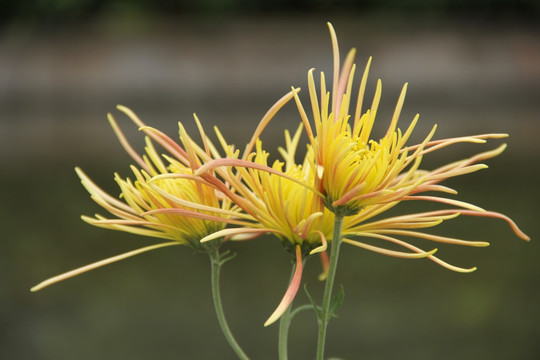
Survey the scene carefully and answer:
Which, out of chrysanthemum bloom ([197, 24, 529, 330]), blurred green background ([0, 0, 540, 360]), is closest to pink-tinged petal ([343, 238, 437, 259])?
chrysanthemum bloom ([197, 24, 529, 330])

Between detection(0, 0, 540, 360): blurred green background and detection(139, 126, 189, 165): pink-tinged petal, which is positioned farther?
detection(0, 0, 540, 360): blurred green background

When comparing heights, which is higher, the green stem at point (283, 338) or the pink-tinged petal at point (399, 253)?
the pink-tinged petal at point (399, 253)

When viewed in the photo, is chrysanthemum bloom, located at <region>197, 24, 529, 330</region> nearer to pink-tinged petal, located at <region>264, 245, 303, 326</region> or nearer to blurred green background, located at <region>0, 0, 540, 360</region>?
pink-tinged petal, located at <region>264, 245, 303, 326</region>

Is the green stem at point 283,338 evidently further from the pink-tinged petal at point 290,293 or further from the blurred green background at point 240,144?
the blurred green background at point 240,144

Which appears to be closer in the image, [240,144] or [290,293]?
[290,293]

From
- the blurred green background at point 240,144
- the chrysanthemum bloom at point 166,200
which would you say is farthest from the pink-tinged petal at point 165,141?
the blurred green background at point 240,144

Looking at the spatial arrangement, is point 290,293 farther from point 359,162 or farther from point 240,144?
point 240,144

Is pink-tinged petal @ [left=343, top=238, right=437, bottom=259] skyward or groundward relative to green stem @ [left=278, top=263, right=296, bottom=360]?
skyward

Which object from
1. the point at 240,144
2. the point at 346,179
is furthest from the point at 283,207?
the point at 240,144
